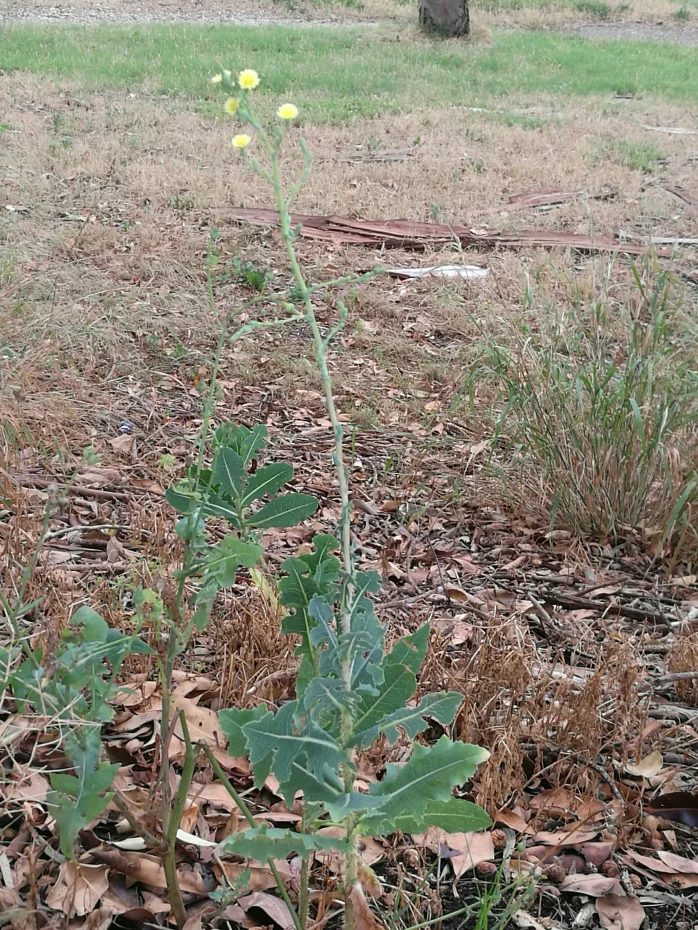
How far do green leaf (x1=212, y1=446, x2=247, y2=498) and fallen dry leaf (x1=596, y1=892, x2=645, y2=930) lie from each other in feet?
3.29

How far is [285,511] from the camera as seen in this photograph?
4.78 ft

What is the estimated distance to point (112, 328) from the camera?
415 cm

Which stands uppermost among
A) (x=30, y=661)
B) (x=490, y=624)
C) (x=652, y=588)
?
(x=30, y=661)

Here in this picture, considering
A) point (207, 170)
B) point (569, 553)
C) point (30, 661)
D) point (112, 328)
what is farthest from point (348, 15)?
point (30, 661)

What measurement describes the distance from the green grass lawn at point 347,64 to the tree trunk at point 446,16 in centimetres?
67

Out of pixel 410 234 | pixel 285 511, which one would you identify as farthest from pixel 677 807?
pixel 410 234

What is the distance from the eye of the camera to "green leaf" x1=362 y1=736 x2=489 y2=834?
112 centimetres

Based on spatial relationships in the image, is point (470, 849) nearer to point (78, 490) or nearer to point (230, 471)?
point (230, 471)

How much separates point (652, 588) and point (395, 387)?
184 cm

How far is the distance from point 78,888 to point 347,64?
42.1ft

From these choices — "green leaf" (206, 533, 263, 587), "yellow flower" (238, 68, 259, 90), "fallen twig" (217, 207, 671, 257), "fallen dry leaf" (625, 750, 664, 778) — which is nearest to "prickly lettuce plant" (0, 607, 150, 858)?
"green leaf" (206, 533, 263, 587)

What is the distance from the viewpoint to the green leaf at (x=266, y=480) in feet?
4.70

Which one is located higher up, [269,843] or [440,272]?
[269,843]

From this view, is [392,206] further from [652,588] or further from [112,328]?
[652,588]
